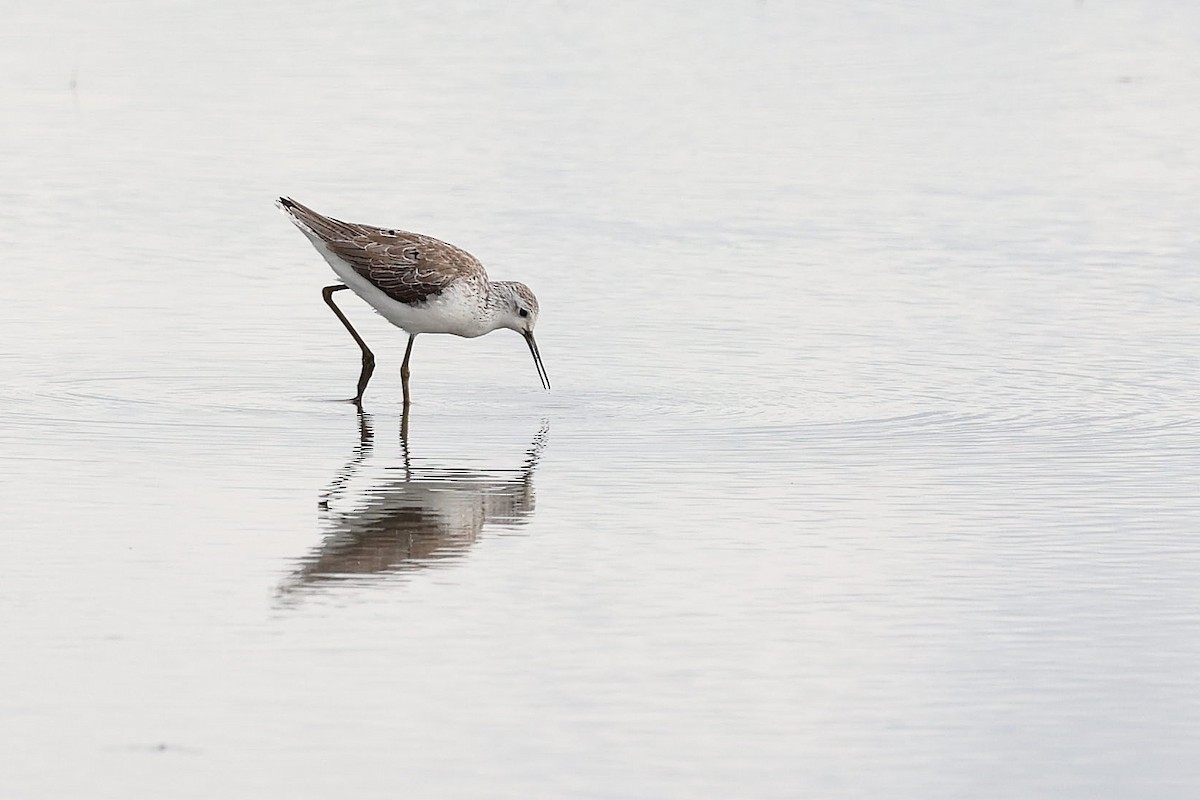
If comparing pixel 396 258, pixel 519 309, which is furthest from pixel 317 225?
pixel 519 309

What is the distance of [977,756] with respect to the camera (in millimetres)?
7051

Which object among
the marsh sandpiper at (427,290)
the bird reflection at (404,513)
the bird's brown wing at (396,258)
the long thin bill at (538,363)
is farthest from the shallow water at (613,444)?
the bird's brown wing at (396,258)

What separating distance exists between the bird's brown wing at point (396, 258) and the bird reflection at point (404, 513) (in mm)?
1906

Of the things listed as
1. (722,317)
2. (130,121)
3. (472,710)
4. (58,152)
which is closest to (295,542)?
(472,710)

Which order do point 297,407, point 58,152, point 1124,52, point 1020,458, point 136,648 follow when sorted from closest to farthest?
point 136,648 → point 1020,458 → point 297,407 → point 58,152 → point 1124,52

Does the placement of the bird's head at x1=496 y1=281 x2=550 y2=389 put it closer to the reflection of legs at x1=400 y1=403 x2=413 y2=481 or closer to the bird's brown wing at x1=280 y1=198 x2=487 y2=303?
the bird's brown wing at x1=280 y1=198 x2=487 y2=303

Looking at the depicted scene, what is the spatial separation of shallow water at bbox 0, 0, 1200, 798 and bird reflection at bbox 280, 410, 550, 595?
0.03m

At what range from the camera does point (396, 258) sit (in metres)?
13.7

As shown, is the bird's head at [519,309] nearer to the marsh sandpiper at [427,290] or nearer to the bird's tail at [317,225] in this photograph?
the marsh sandpiper at [427,290]

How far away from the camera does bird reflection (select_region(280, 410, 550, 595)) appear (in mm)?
9102

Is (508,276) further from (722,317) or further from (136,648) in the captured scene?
(136,648)

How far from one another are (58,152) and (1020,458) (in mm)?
12040

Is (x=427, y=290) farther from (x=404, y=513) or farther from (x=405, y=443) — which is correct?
(x=404, y=513)

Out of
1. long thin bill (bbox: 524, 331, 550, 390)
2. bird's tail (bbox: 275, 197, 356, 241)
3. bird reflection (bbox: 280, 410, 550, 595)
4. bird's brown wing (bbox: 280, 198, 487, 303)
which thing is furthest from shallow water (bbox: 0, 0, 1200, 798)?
bird's tail (bbox: 275, 197, 356, 241)
